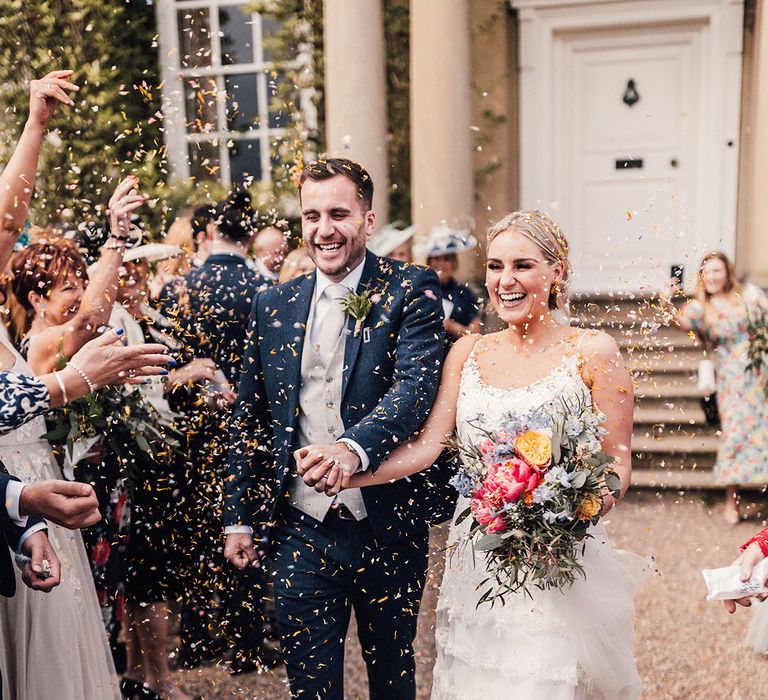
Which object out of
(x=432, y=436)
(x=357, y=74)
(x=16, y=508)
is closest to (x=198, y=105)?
(x=357, y=74)

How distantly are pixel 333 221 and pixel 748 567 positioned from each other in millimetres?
1728

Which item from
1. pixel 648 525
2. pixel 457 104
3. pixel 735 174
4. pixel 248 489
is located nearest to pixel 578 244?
pixel 735 174

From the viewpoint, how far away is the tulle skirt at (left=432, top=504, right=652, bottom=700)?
2.71 meters

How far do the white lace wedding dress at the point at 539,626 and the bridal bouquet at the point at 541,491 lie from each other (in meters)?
0.16

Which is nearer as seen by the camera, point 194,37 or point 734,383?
point 734,383

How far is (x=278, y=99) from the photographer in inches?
387

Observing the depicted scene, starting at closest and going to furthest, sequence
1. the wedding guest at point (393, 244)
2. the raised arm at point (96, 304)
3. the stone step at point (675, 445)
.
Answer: the raised arm at point (96, 304) → the wedding guest at point (393, 244) → the stone step at point (675, 445)

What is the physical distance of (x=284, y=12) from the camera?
9.28 meters

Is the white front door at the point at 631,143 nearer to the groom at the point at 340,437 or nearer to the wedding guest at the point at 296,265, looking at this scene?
the wedding guest at the point at 296,265

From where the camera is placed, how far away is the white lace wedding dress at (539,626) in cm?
272

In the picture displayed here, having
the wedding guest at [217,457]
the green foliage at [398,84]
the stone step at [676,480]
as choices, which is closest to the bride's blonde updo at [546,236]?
the wedding guest at [217,457]

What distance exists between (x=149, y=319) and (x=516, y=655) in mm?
2535

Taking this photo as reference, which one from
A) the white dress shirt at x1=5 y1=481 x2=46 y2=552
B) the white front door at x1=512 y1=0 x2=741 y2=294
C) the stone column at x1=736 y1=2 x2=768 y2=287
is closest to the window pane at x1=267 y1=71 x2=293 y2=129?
the white front door at x1=512 y1=0 x2=741 y2=294

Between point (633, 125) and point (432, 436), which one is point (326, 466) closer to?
point (432, 436)
